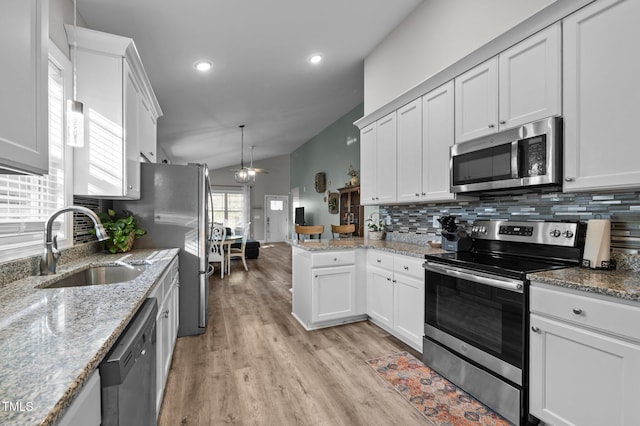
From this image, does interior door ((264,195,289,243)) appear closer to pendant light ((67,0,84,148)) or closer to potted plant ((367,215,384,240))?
potted plant ((367,215,384,240))

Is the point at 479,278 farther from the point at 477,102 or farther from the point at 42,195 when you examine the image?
the point at 42,195

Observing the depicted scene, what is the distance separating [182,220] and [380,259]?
1.92m

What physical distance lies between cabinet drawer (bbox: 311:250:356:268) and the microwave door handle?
159 cm

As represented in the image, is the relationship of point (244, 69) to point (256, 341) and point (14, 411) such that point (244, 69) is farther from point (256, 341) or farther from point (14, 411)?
point (14, 411)

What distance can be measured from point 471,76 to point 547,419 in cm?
223

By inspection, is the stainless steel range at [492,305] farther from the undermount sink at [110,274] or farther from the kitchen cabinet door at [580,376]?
the undermount sink at [110,274]

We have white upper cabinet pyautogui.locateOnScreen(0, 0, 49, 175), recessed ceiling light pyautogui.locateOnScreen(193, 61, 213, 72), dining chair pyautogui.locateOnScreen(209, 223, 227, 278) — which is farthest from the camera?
dining chair pyautogui.locateOnScreen(209, 223, 227, 278)

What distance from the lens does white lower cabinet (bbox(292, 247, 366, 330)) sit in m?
2.97

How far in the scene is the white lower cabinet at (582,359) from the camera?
1253 millimetres

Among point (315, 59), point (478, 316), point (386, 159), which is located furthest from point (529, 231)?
point (315, 59)

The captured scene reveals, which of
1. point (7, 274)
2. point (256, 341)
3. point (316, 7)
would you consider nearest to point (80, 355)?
point (7, 274)

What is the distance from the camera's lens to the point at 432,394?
198 cm

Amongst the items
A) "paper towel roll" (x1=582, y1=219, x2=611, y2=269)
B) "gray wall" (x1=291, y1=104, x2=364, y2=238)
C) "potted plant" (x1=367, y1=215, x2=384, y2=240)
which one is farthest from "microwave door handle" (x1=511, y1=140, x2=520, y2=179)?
"gray wall" (x1=291, y1=104, x2=364, y2=238)

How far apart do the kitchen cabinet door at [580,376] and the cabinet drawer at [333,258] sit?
1699mm
